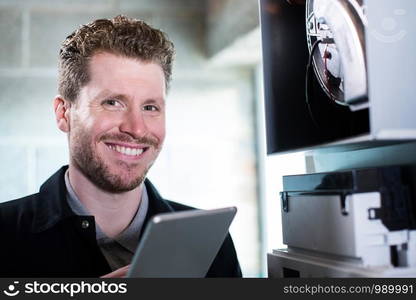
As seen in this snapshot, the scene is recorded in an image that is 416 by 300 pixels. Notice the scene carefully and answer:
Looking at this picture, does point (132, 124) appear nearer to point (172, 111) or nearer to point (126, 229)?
point (126, 229)

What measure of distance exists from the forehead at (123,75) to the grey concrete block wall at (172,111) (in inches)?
71.7

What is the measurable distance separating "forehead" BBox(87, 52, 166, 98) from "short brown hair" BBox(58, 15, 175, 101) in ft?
0.05

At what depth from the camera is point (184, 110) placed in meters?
3.14

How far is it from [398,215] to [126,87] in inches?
25.7

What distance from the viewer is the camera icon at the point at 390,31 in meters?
0.85

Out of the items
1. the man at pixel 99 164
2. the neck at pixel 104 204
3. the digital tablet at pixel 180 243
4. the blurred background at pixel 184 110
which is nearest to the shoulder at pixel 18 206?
the man at pixel 99 164

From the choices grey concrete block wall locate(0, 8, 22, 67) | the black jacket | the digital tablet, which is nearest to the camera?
the digital tablet

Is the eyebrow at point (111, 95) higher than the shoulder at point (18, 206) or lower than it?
higher

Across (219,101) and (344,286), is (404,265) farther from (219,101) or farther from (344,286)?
(219,101)

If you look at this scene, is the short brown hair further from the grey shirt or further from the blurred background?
the blurred background

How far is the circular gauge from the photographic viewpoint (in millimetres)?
942

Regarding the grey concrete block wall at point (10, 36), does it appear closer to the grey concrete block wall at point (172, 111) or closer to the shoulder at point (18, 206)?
the grey concrete block wall at point (172, 111)

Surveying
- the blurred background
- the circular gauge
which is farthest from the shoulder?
the blurred background

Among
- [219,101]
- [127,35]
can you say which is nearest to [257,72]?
[219,101]
